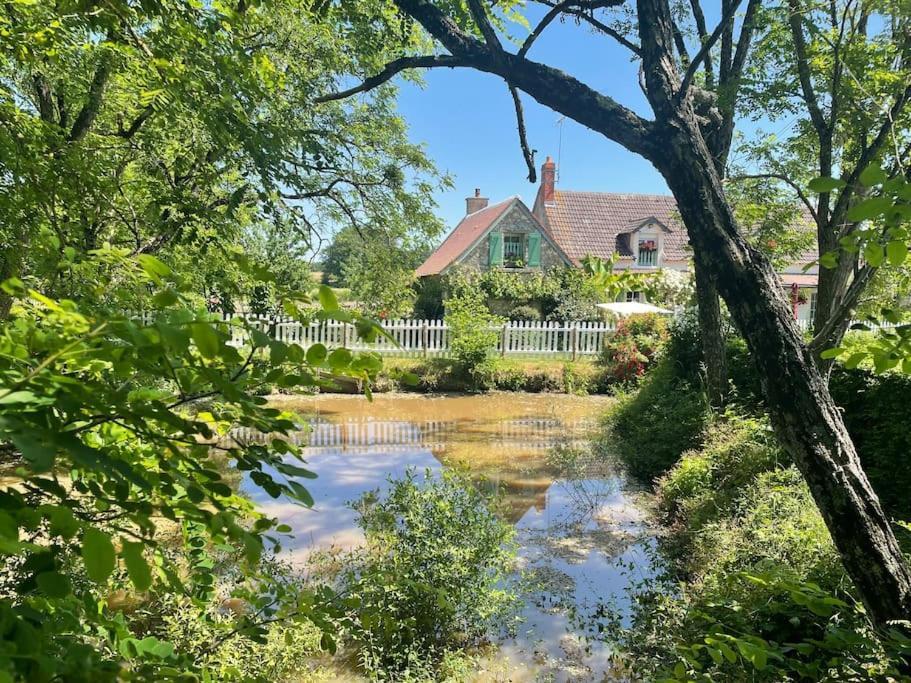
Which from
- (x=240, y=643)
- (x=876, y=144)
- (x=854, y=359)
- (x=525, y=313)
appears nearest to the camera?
(x=854, y=359)

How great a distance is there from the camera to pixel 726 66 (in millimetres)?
6973

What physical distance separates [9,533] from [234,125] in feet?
7.38

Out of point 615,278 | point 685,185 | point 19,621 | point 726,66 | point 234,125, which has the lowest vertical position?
point 19,621

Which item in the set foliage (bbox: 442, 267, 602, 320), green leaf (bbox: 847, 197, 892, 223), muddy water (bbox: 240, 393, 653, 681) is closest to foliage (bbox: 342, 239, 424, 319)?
muddy water (bbox: 240, 393, 653, 681)

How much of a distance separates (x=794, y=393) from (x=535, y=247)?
21379 millimetres

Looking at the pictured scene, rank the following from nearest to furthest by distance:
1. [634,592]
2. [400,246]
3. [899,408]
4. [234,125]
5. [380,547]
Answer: [234,125]
[380,547]
[634,592]
[899,408]
[400,246]

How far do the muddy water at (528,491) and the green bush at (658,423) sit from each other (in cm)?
41

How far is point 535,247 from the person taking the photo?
75.1 ft

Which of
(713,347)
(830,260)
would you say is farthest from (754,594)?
(713,347)

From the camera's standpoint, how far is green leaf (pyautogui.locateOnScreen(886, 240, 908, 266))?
109 centimetres

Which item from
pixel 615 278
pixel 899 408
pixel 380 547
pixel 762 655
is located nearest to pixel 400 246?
pixel 380 547

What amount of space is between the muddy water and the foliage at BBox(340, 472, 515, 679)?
316 mm

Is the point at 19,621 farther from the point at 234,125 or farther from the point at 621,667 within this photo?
the point at 621,667

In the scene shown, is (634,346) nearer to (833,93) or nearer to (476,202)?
(833,93)
